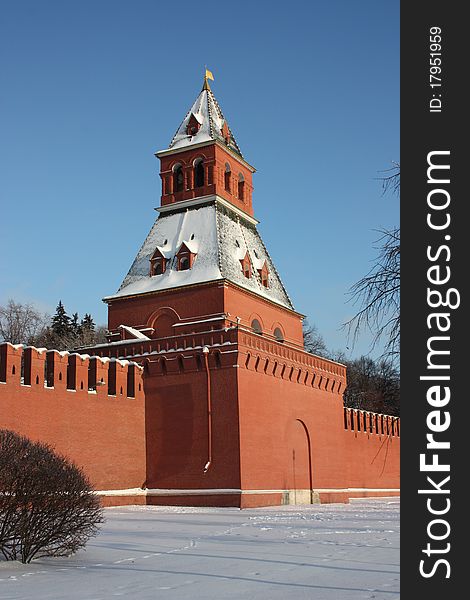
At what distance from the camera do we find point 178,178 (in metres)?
30.4

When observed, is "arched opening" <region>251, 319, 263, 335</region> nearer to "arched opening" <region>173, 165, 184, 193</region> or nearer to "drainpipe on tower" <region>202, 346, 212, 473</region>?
"drainpipe on tower" <region>202, 346, 212, 473</region>

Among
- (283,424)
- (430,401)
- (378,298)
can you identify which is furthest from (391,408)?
A: (430,401)

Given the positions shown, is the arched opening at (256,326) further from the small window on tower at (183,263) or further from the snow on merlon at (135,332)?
the snow on merlon at (135,332)

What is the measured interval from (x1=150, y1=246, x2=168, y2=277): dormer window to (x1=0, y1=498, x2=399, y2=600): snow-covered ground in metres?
15.0

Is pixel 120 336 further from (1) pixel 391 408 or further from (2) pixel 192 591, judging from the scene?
(1) pixel 391 408

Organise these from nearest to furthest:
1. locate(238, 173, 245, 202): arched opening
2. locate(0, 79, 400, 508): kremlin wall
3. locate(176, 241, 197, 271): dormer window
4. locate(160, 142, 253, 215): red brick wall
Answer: locate(0, 79, 400, 508): kremlin wall, locate(176, 241, 197, 271): dormer window, locate(160, 142, 253, 215): red brick wall, locate(238, 173, 245, 202): arched opening

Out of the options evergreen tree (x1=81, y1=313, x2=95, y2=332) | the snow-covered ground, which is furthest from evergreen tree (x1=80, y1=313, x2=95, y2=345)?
the snow-covered ground

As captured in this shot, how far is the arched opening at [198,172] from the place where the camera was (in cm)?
2970

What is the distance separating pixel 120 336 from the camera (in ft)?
89.6

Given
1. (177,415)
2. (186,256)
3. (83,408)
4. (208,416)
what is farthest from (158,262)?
(83,408)

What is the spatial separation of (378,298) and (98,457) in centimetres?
1523

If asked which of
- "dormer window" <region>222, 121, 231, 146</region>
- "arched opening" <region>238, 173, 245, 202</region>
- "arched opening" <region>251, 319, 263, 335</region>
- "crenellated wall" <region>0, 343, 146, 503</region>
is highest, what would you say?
"dormer window" <region>222, 121, 231, 146</region>

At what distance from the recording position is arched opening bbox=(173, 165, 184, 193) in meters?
30.2

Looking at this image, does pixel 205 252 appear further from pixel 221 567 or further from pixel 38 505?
pixel 221 567
